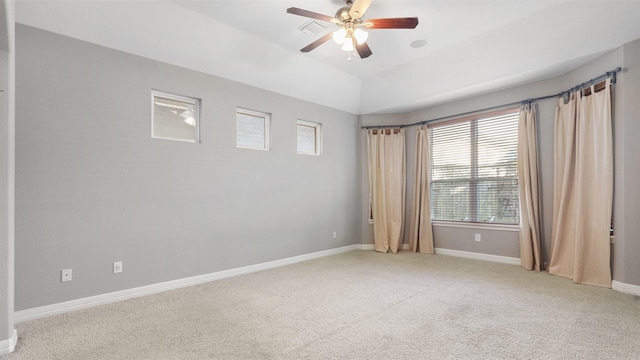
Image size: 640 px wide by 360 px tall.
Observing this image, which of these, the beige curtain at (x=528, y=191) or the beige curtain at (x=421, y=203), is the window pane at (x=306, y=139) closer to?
the beige curtain at (x=421, y=203)

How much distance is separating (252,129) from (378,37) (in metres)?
2.09

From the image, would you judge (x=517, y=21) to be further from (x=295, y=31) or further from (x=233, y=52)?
(x=233, y=52)

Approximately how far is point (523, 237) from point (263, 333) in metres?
3.78

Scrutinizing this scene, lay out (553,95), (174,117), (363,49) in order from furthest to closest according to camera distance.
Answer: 1. (553,95)
2. (174,117)
3. (363,49)

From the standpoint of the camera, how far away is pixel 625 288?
10.2 feet

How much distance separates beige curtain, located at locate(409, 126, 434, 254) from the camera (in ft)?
17.2

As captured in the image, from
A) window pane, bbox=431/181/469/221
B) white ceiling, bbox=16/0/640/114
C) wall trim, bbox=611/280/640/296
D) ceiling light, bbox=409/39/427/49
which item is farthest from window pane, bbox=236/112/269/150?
wall trim, bbox=611/280/640/296

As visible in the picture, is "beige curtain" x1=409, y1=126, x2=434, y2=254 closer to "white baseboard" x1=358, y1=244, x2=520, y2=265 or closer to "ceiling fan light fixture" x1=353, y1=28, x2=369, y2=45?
"white baseboard" x1=358, y1=244, x2=520, y2=265

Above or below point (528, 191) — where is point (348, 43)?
above

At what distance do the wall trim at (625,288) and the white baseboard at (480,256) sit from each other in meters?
1.15

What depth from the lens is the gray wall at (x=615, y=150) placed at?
122 inches

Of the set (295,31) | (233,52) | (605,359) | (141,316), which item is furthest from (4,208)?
(605,359)

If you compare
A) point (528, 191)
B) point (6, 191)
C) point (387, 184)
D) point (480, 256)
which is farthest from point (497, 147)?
point (6, 191)

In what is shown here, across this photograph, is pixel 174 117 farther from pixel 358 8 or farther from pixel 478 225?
pixel 478 225
